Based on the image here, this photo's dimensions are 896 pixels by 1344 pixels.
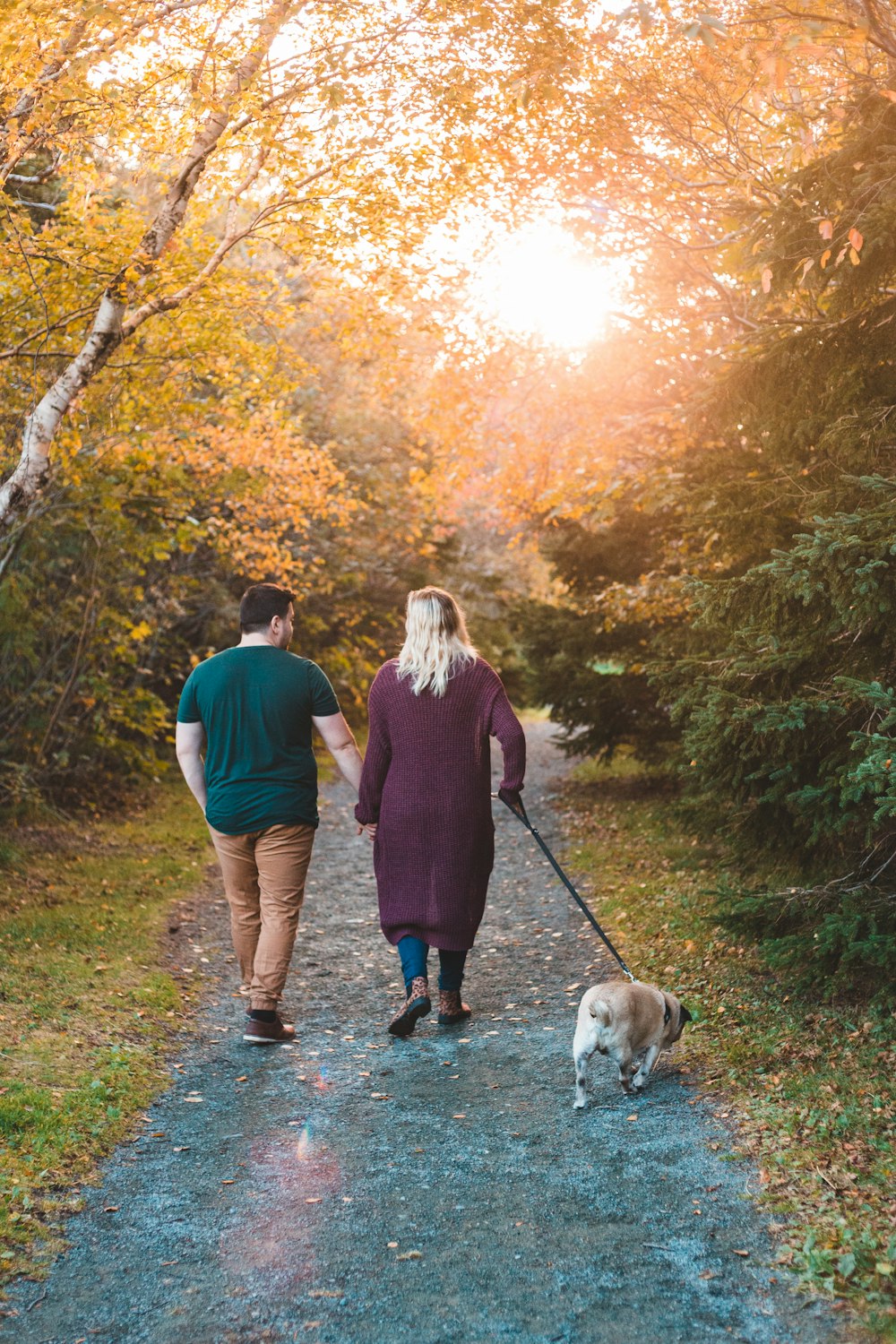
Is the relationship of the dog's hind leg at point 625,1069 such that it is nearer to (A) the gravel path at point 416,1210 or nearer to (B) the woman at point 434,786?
(A) the gravel path at point 416,1210

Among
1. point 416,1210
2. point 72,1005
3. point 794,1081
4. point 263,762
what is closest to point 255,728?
point 263,762

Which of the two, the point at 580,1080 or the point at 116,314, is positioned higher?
the point at 116,314

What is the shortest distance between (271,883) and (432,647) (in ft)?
4.71

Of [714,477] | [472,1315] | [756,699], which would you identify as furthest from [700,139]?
[472,1315]

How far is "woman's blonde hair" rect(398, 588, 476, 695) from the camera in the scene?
5.87 m

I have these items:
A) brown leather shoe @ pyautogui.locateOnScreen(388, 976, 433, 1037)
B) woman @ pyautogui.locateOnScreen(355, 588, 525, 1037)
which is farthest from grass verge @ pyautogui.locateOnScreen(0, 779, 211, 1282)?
woman @ pyautogui.locateOnScreen(355, 588, 525, 1037)

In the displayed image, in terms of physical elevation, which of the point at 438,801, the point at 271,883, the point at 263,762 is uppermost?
the point at 263,762

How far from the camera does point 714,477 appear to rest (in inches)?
338

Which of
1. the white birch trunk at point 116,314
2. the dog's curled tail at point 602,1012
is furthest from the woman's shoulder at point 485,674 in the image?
the white birch trunk at point 116,314

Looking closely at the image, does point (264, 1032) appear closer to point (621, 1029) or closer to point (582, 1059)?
point (582, 1059)

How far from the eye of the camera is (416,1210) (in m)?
3.91

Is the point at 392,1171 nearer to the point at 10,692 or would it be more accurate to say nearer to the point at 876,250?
the point at 876,250

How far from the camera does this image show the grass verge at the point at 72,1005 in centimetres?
416

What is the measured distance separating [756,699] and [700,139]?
5.51 meters
